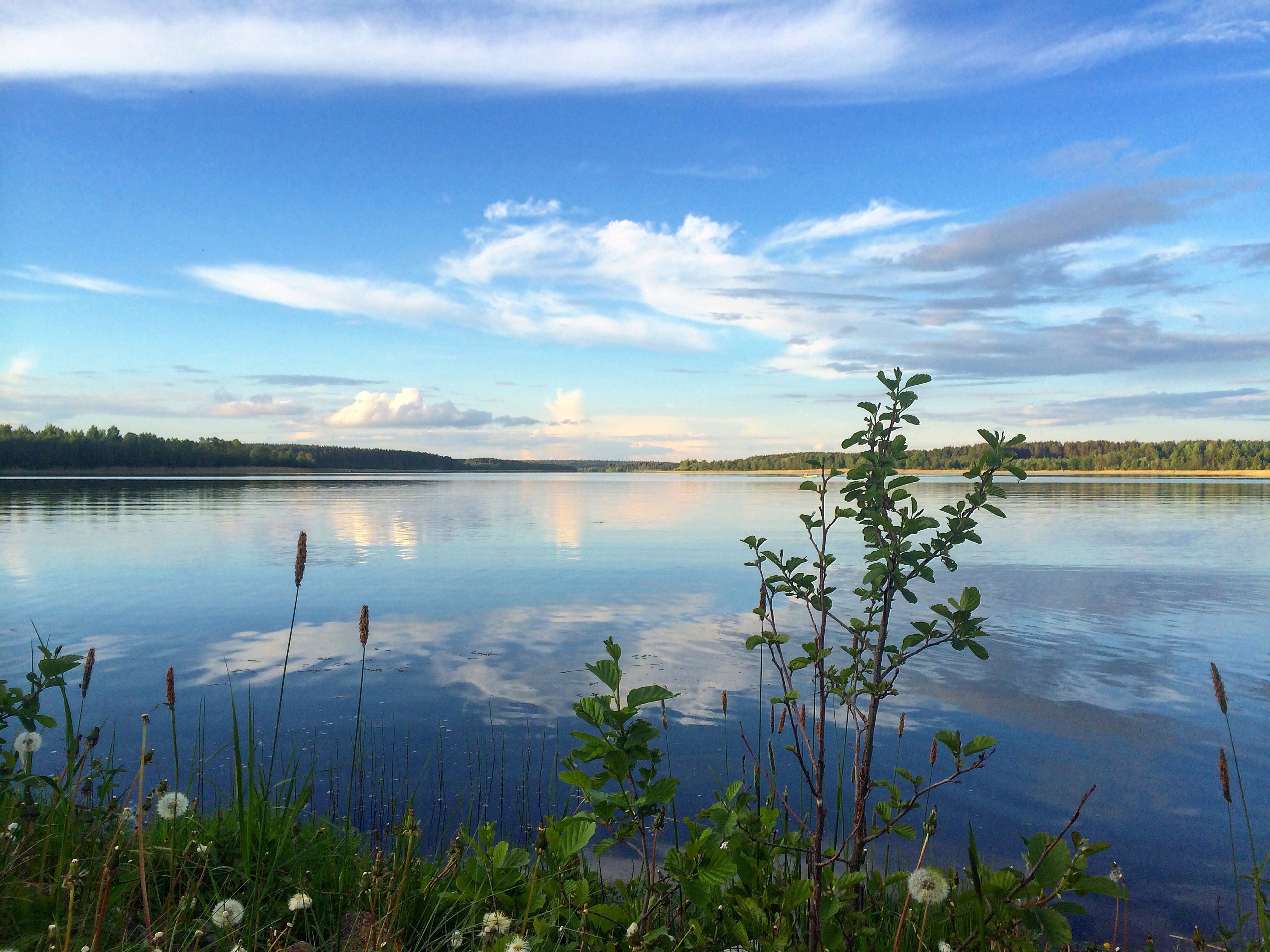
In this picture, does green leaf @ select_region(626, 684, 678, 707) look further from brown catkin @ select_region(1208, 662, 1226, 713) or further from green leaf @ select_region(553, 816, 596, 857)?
brown catkin @ select_region(1208, 662, 1226, 713)

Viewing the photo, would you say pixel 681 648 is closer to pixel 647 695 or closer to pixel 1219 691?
pixel 1219 691

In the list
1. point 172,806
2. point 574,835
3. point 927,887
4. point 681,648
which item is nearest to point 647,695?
point 574,835

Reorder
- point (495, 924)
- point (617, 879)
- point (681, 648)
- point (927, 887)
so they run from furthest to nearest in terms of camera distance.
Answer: point (681, 648) → point (617, 879) → point (495, 924) → point (927, 887)

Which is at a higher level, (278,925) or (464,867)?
(464,867)

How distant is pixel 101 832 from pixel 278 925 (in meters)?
1.35

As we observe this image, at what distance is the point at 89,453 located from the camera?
102688 millimetres

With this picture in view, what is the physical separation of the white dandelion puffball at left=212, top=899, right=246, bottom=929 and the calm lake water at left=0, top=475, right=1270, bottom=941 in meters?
3.72

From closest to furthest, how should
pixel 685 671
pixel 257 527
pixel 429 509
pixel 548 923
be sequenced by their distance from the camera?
pixel 548 923, pixel 685 671, pixel 257 527, pixel 429 509

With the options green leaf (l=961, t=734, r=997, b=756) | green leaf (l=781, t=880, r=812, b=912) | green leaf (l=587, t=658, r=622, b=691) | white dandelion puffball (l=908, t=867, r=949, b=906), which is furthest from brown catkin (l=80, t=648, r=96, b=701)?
green leaf (l=961, t=734, r=997, b=756)

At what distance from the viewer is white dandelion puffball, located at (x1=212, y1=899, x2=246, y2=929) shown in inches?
95.9

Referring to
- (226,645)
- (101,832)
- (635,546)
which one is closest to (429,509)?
(635,546)

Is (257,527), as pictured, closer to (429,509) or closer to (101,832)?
(429,509)

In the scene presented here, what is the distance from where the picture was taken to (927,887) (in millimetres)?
1997

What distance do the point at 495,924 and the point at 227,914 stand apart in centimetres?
89
